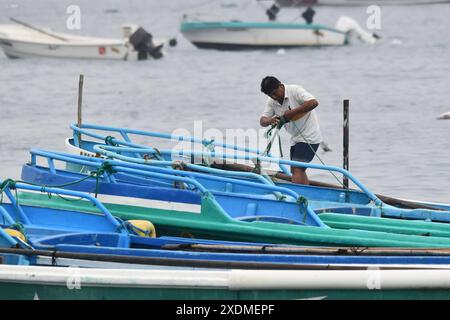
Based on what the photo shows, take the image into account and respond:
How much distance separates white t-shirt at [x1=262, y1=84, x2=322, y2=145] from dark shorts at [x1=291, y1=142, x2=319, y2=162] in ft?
0.21

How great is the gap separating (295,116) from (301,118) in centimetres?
27

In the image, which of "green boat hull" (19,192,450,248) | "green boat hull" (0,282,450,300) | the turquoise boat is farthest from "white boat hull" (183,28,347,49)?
"green boat hull" (0,282,450,300)

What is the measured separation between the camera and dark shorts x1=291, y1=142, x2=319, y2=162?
1591 cm

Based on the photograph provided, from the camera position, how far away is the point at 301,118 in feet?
51.5

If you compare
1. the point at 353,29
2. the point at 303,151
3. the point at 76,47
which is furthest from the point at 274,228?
the point at 353,29

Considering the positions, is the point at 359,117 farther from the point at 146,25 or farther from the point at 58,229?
the point at 146,25

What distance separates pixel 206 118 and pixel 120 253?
65.8 feet

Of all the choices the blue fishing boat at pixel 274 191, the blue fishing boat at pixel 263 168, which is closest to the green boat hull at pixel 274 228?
the blue fishing boat at pixel 274 191

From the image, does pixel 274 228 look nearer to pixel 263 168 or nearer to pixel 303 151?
pixel 263 168

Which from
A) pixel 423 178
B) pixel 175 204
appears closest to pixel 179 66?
pixel 423 178

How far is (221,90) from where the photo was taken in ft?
126

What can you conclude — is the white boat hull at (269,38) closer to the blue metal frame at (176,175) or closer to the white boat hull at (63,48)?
the white boat hull at (63,48)

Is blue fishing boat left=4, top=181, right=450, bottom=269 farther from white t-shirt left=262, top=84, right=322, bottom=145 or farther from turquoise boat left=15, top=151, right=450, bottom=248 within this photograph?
white t-shirt left=262, top=84, right=322, bottom=145

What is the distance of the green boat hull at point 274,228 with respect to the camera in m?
12.7
